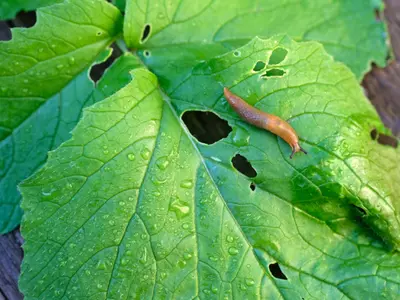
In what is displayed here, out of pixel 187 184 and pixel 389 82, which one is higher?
pixel 187 184

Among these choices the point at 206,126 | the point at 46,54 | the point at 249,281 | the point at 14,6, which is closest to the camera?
the point at 249,281

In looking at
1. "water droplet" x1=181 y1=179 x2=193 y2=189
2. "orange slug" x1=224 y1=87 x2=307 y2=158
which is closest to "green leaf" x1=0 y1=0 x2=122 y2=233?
"water droplet" x1=181 y1=179 x2=193 y2=189

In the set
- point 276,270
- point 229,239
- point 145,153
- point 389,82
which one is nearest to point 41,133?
point 145,153

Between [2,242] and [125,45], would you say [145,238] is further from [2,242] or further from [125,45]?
[125,45]

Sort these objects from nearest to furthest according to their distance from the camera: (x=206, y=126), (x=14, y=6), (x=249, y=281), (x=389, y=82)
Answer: (x=249, y=281), (x=206, y=126), (x=14, y=6), (x=389, y=82)

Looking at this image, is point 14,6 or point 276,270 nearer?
point 276,270

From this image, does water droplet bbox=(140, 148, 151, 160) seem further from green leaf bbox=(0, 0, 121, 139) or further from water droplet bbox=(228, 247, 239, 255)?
green leaf bbox=(0, 0, 121, 139)

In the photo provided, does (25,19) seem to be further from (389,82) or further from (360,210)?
(389,82)
